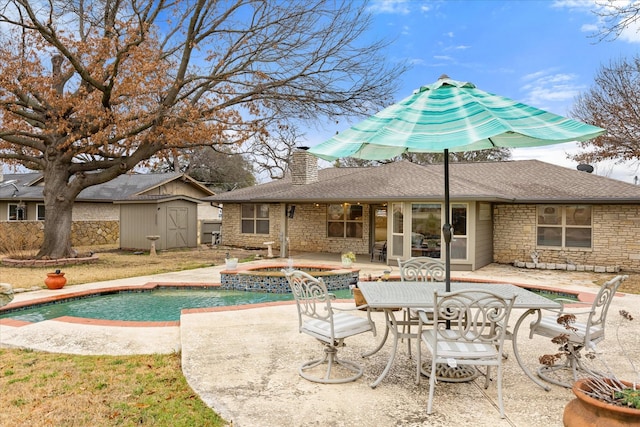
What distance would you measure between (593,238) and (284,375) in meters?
12.9

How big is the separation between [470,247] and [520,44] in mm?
5802

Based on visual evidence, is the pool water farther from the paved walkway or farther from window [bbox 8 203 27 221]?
window [bbox 8 203 27 221]

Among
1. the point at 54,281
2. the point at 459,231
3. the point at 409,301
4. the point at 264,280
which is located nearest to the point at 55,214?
the point at 54,281

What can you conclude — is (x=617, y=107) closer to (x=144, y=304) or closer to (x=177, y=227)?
(x=144, y=304)

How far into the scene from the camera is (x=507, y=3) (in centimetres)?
1011

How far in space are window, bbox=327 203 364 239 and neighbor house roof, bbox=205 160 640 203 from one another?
1.07m

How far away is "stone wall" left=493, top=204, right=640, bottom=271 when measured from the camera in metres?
13.1

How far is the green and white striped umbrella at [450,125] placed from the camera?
3408 mm

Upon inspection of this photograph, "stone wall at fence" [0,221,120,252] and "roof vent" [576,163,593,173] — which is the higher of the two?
"roof vent" [576,163,593,173]

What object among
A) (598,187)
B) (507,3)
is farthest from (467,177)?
(507,3)

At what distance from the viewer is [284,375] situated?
4.14 m

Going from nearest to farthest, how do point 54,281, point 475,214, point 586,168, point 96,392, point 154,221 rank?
point 96,392 → point 54,281 → point 475,214 → point 586,168 → point 154,221

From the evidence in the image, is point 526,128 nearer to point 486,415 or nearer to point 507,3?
point 486,415

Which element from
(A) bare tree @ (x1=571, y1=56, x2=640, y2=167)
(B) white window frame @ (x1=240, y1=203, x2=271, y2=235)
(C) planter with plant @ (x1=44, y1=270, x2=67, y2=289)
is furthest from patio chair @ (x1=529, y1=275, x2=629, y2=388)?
(B) white window frame @ (x1=240, y1=203, x2=271, y2=235)
